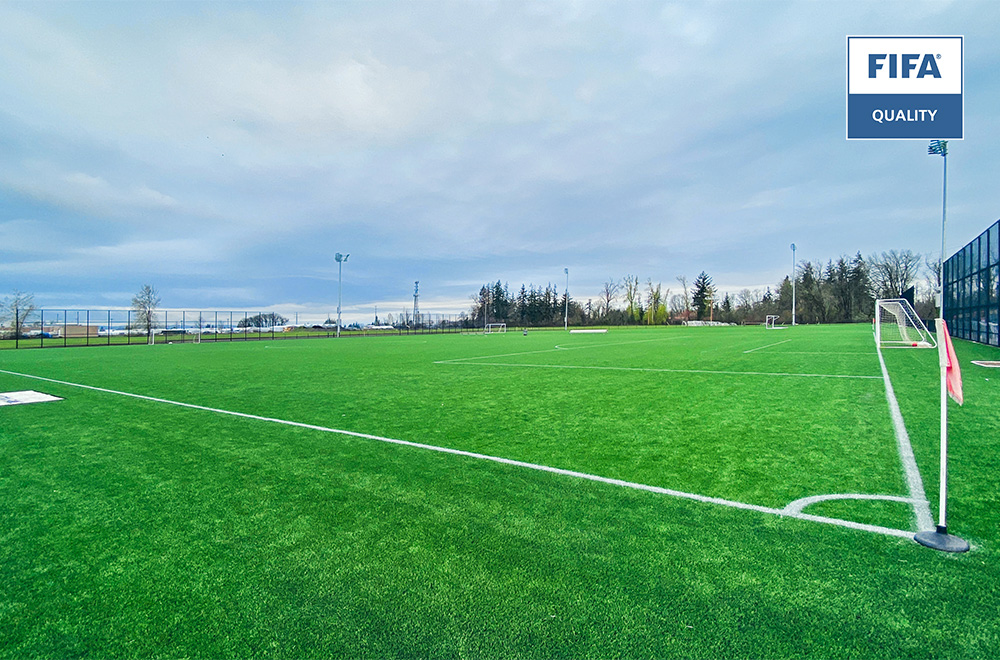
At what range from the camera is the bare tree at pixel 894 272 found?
65438 millimetres

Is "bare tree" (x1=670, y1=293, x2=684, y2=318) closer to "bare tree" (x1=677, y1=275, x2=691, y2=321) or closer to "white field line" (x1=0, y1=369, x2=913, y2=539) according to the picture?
"bare tree" (x1=677, y1=275, x2=691, y2=321)

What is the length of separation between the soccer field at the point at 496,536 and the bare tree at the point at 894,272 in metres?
76.4

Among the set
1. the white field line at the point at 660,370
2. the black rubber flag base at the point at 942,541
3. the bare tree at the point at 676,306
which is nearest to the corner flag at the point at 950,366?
the black rubber flag base at the point at 942,541

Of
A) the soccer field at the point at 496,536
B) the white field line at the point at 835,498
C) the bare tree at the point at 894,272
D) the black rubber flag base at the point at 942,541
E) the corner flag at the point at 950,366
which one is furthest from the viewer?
the bare tree at the point at 894,272

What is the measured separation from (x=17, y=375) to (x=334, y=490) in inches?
511

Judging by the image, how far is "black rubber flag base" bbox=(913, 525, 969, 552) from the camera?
2588 millimetres

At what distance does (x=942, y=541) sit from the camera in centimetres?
265

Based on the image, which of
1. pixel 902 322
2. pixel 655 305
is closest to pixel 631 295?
pixel 655 305

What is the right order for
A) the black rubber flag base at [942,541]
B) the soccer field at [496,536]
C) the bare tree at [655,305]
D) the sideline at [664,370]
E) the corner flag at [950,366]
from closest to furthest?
the soccer field at [496,536], the black rubber flag base at [942,541], the corner flag at [950,366], the sideline at [664,370], the bare tree at [655,305]

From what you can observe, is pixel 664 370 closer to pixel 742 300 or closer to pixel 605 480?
pixel 605 480

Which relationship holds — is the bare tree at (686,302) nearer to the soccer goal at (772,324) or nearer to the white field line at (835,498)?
the soccer goal at (772,324)

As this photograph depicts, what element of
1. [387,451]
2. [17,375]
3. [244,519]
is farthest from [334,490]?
[17,375]

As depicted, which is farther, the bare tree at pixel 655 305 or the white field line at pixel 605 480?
the bare tree at pixel 655 305

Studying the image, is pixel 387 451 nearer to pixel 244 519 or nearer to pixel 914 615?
pixel 244 519
